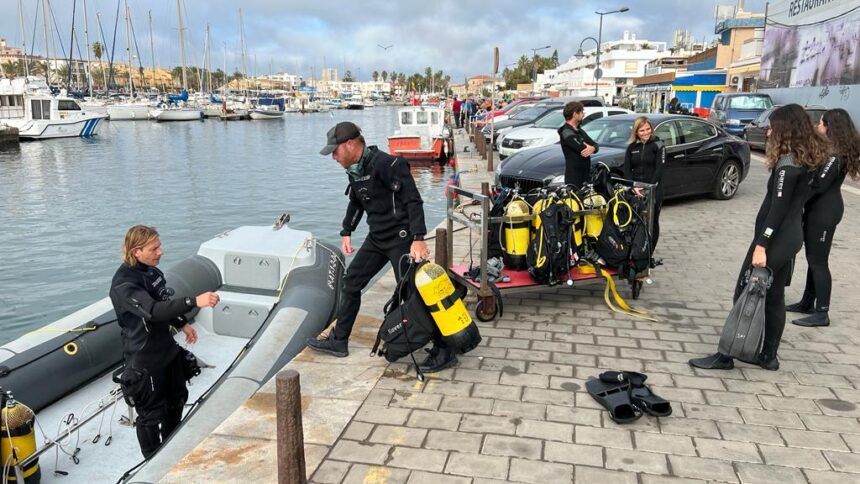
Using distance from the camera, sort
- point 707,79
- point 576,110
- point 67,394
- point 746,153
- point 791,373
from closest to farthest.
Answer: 1. point 791,373
2. point 67,394
3. point 576,110
4. point 746,153
5. point 707,79

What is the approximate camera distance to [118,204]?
19.5 metres

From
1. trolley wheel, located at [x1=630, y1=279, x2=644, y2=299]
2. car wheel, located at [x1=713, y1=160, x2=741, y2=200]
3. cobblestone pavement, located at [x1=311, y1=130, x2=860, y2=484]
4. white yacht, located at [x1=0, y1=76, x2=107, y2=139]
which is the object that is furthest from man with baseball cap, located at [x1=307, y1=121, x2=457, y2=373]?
white yacht, located at [x1=0, y1=76, x2=107, y2=139]

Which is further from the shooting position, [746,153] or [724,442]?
[746,153]

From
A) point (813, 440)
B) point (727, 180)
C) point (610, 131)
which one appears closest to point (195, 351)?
point (813, 440)

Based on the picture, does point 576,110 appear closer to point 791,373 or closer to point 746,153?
point 791,373

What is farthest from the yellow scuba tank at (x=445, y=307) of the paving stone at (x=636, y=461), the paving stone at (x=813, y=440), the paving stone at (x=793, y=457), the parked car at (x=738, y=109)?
the parked car at (x=738, y=109)

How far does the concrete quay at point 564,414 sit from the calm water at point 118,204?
7.36 metres

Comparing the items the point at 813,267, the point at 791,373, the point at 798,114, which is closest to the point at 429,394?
the point at 791,373

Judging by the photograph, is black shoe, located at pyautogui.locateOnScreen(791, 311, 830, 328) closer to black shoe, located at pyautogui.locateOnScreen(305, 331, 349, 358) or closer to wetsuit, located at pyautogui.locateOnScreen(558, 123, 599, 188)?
wetsuit, located at pyautogui.locateOnScreen(558, 123, 599, 188)

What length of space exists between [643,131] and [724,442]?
4.17m

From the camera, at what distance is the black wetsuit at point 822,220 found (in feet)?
15.4

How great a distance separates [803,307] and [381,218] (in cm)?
407

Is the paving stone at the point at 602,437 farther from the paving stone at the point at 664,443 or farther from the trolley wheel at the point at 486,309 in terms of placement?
the trolley wheel at the point at 486,309

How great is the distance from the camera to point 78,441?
4609 millimetres
